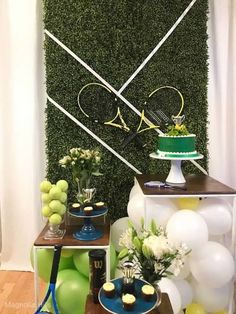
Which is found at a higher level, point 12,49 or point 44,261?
point 12,49

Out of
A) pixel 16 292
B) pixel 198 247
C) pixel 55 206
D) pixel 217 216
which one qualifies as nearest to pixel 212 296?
pixel 198 247

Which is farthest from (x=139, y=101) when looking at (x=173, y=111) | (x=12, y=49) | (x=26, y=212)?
(x=26, y=212)

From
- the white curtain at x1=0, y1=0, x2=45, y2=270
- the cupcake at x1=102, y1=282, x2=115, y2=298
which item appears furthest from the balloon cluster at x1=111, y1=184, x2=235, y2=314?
the white curtain at x1=0, y1=0, x2=45, y2=270

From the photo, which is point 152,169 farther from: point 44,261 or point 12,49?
point 12,49

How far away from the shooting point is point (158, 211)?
6.46 ft

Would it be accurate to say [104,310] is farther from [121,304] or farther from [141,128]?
[141,128]

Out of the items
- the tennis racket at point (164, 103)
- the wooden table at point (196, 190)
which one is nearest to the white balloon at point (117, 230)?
the wooden table at point (196, 190)

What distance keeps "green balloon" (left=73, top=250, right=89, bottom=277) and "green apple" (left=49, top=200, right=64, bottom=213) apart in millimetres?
295

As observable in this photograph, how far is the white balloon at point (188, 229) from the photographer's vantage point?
176cm

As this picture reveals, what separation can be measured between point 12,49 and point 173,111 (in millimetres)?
1473

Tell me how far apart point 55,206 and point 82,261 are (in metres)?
0.38

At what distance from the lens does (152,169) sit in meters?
2.69

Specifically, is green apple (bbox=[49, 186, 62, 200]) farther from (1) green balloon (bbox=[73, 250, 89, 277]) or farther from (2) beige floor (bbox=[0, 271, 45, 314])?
(2) beige floor (bbox=[0, 271, 45, 314])

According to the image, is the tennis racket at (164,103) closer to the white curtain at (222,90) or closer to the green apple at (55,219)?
the white curtain at (222,90)
